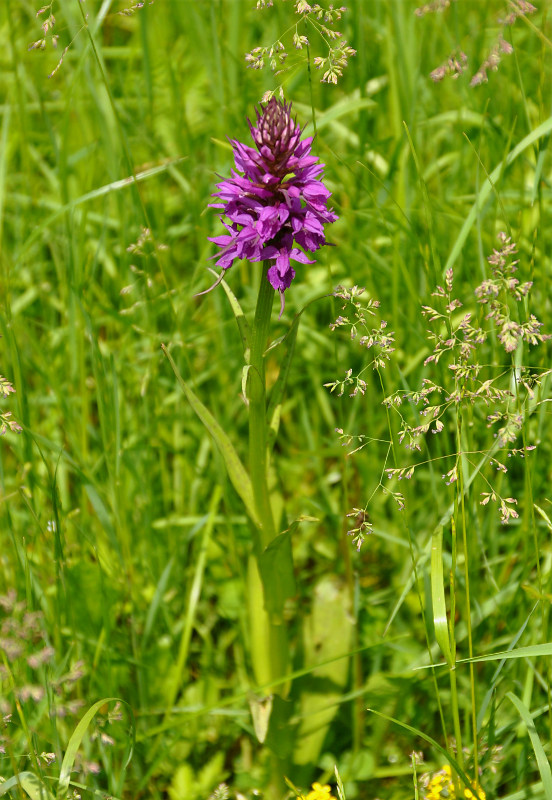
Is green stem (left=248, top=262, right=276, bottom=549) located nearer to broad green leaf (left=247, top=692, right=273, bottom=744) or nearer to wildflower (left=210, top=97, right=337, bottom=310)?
wildflower (left=210, top=97, right=337, bottom=310)

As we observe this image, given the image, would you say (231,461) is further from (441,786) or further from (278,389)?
(441,786)

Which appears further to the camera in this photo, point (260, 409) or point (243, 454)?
point (243, 454)

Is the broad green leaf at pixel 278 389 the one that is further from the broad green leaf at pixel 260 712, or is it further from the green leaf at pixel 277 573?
the broad green leaf at pixel 260 712

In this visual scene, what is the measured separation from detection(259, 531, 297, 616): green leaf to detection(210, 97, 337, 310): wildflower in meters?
0.64

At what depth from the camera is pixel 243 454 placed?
2656 millimetres

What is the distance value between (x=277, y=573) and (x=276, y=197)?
2.98ft

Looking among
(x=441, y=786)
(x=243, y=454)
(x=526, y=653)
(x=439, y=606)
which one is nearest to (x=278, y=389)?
(x=439, y=606)

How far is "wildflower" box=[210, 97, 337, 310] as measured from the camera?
4.73 ft

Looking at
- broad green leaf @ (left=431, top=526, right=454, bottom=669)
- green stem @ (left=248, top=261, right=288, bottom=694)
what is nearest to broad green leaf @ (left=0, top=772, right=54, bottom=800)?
green stem @ (left=248, top=261, right=288, bottom=694)

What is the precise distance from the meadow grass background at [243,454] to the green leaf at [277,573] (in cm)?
11

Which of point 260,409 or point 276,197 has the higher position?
point 276,197

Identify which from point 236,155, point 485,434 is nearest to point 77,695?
point 485,434

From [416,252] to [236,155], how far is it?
98 centimetres

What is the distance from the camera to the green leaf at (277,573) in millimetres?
1768
